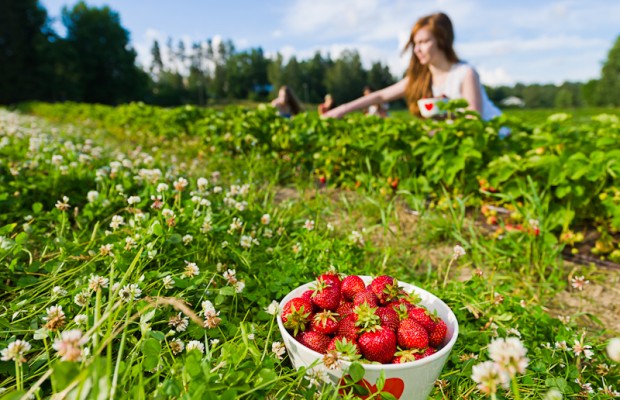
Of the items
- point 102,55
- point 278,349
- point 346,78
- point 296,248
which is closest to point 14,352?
point 278,349

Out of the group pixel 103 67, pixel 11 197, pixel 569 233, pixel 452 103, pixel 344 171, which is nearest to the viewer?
pixel 11 197

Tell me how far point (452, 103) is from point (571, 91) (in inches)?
4308

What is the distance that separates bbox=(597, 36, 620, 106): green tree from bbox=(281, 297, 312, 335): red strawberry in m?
79.0

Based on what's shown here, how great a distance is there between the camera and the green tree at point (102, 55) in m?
40.2

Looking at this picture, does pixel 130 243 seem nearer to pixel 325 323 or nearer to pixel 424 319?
pixel 325 323

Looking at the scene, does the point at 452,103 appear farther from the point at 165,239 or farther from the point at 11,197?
the point at 11,197

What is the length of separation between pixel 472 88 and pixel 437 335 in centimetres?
343

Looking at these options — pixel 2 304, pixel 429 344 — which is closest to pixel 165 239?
pixel 2 304

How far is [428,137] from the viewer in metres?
3.55

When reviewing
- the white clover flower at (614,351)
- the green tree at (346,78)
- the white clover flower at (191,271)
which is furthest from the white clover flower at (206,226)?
the green tree at (346,78)

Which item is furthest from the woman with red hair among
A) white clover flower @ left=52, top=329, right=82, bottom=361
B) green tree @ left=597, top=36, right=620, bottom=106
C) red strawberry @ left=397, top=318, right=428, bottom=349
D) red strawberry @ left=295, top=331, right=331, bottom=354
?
green tree @ left=597, top=36, right=620, bottom=106

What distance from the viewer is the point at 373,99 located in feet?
15.8

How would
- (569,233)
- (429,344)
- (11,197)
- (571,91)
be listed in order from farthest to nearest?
1. (571,91)
2. (569,233)
3. (11,197)
4. (429,344)

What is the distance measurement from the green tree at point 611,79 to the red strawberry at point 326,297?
78.8 metres
